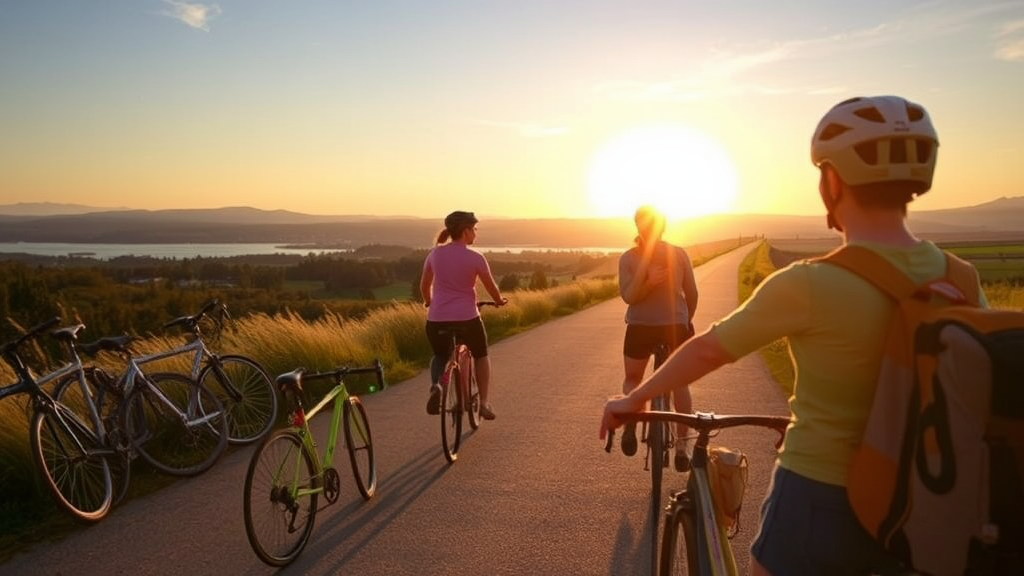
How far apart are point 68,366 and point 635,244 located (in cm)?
463

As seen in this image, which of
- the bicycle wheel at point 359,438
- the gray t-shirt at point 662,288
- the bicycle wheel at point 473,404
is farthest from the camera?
the bicycle wheel at point 473,404

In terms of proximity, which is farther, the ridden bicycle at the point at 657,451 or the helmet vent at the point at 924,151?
the ridden bicycle at the point at 657,451

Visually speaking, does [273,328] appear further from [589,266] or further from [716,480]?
[589,266]

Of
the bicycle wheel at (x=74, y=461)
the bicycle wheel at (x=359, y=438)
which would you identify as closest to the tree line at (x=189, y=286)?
the bicycle wheel at (x=74, y=461)

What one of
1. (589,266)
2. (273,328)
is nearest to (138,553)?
(273,328)

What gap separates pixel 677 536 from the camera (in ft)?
9.93

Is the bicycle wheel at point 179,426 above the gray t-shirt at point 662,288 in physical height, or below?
below

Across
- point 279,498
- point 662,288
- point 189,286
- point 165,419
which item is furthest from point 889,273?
point 189,286

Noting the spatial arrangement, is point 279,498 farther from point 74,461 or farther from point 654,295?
point 654,295

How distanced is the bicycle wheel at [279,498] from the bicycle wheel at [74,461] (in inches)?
70.3

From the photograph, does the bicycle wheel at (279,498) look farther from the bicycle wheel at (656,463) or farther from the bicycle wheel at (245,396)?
the bicycle wheel at (245,396)

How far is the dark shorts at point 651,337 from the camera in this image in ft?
19.9

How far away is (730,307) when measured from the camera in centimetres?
2492

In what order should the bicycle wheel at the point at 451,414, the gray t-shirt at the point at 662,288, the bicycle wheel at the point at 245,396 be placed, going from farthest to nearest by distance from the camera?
the bicycle wheel at the point at 245,396 < the bicycle wheel at the point at 451,414 < the gray t-shirt at the point at 662,288
